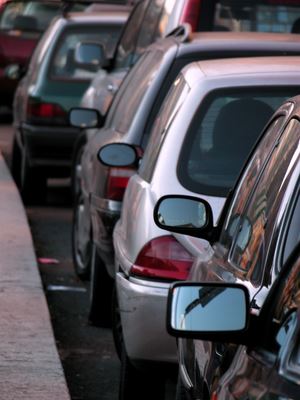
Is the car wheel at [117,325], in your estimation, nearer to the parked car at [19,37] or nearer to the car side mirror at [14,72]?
the car side mirror at [14,72]

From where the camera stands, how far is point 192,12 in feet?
35.8

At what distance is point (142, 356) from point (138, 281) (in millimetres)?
303

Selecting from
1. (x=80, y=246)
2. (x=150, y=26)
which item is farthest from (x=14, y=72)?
(x=80, y=246)

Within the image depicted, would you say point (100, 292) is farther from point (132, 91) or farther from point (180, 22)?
point (180, 22)

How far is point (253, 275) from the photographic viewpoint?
411 cm

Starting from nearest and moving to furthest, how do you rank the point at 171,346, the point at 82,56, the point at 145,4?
the point at 171,346 → the point at 145,4 → the point at 82,56

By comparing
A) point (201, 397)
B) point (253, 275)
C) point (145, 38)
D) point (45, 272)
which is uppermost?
point (253, 275)

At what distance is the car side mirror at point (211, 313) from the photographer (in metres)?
3.44

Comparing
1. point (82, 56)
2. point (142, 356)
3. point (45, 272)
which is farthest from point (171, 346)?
point (82, 56)

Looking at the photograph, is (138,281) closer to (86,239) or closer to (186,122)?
(186,122)

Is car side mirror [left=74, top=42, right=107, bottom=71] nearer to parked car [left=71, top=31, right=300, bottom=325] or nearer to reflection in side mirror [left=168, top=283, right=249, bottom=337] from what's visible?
parked car [left=71, top=31, right=300, bottom=325]

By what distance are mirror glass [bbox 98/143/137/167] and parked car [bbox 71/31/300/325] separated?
0.86 ft

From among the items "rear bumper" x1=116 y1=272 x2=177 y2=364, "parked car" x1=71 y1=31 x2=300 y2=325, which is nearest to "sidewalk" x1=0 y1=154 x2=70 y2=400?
"parked car" x1=71 y1=31 x2=300 y2=325

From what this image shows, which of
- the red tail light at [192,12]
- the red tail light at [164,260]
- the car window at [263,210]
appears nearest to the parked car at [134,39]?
the red tail light at [192,12]
